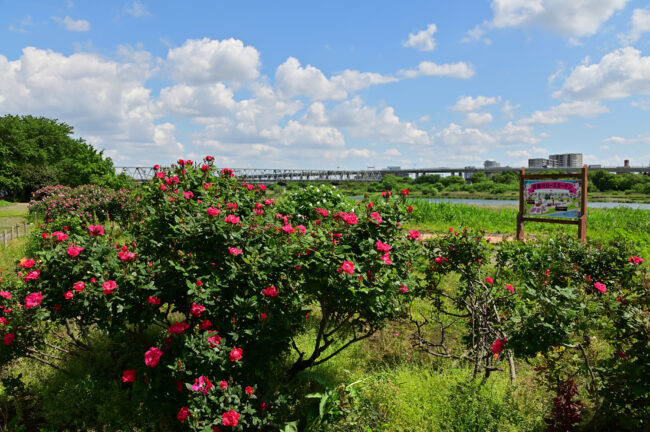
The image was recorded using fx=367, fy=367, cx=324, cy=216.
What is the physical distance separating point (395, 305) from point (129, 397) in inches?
105

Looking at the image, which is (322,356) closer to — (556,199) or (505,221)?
(556,199)

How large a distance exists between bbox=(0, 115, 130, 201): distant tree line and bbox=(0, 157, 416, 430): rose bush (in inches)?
1246

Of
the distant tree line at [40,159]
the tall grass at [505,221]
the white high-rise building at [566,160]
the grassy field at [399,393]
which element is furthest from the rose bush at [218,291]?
the white high-rise building at [566,160]

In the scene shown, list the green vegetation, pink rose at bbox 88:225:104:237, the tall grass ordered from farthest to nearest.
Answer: the tall grass
pink rose at bbox 88:225:104:237
the green vegetation

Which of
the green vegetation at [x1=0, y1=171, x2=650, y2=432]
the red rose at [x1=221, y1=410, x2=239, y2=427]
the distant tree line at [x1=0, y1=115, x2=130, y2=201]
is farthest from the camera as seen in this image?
the distant tree line at [x1=0, y1=115, x2=130, y2=201]

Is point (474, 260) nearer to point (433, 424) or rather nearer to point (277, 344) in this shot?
point (433, 424)

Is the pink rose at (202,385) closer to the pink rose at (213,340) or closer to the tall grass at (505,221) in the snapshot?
the pink rose at (213,340)

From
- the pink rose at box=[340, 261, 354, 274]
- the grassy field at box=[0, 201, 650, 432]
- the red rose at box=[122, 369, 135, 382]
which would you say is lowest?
the grassy field at box=[0, 201, 650, 432]

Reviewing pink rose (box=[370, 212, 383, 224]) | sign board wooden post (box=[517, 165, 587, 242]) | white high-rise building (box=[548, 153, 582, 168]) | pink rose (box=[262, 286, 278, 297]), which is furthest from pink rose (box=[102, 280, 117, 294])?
white high-rise building (box=[548, 153, 582, 168])

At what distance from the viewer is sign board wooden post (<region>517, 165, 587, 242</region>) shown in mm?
9367

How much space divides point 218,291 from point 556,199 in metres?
9.89

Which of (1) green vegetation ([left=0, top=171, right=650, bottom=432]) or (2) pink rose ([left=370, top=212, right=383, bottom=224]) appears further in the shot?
(2) pink rose ([left=370, top=212, right=383, bottom=224])

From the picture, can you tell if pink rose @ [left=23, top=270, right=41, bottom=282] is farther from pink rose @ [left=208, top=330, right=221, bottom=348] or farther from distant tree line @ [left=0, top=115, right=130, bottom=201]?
distant tree line @ [left=0, top=115, right=130, bottom=201]

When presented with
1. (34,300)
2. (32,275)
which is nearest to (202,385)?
(34,300)
